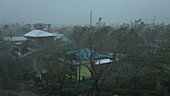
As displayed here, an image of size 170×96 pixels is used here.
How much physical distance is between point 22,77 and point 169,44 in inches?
267

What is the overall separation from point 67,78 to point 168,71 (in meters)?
3.04

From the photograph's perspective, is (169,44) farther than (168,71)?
Yes

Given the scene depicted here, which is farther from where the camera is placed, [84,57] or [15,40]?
[15,40]

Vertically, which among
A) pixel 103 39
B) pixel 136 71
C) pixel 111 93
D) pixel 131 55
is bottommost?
pixel 111 93

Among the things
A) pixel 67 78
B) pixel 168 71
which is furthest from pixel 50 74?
pixel 168 71

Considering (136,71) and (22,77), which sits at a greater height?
(136,71)

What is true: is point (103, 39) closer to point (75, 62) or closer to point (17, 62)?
point (75, 62)

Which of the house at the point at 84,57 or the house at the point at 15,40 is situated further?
the house at the point at 15,40

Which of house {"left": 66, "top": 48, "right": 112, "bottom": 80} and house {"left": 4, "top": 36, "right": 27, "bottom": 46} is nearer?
house {"left": 66, "top": 48, "right": 112, "bottom": 80}

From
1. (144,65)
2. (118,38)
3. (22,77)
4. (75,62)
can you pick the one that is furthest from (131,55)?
(22,77)

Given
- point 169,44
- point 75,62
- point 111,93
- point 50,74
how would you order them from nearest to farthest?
point 111,93 → point 50,74 → point 75,62 → point 169,44

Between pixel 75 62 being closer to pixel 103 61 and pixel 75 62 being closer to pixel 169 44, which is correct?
pixel 103 61

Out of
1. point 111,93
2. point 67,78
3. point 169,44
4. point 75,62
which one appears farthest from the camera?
point 169,44

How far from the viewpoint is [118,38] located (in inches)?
184
